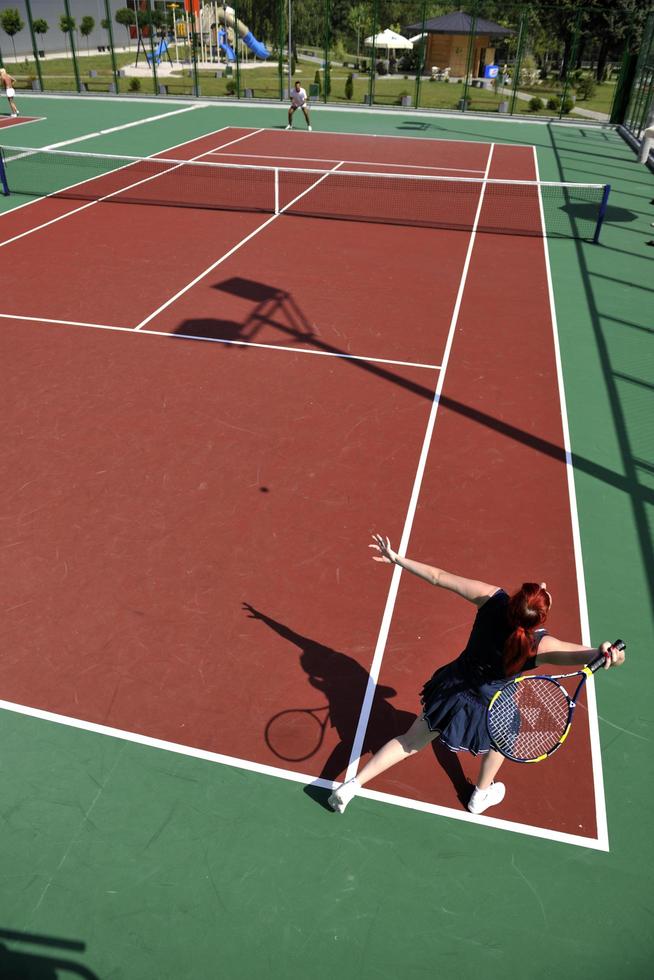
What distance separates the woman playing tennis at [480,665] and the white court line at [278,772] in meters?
0.14

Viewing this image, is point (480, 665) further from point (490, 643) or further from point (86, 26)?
point (86, 26)

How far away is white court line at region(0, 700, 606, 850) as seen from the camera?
4.48 metres

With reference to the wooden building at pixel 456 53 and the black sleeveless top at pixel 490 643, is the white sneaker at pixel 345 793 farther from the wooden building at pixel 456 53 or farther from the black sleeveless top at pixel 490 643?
the wooden building at pixel 456 53

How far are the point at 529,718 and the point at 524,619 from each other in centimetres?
94

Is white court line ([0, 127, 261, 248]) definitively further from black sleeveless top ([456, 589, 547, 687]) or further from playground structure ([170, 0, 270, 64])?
playground structure ([170, 0, 270, 64])

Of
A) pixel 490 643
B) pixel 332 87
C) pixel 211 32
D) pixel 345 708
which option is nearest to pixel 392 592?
pixel 345 708

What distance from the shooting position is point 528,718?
4.23m

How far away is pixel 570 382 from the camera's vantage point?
992 cm

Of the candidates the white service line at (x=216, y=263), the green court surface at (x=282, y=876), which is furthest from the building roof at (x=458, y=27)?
the green court surface at (x=282, y=876)

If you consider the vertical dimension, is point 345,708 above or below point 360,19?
below

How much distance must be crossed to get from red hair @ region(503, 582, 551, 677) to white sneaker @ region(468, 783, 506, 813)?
1263 millimetres

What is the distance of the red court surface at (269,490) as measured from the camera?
527 cm

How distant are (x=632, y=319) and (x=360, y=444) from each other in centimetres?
636

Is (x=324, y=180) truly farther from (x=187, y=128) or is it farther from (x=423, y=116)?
(x=423, y=116)
